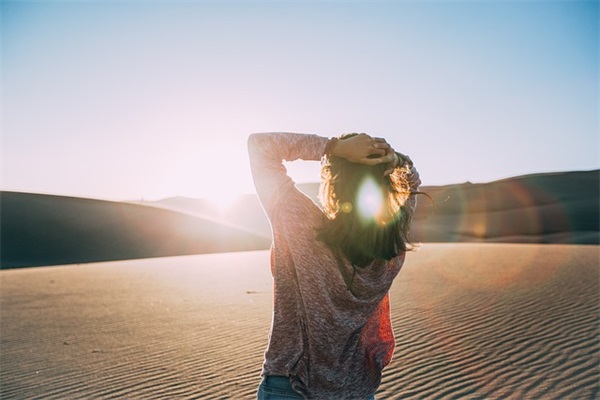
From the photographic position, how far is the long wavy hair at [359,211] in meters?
1.51

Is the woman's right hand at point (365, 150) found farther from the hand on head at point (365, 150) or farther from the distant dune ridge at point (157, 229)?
the distant dune ridge at point (157, 229)

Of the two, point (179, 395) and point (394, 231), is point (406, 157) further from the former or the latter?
point (179, 395)

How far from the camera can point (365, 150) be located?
4.83ft

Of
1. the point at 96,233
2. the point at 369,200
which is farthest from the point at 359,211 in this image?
the point at 96,233

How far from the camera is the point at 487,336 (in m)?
7.94

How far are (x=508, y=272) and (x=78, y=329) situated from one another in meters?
11.5

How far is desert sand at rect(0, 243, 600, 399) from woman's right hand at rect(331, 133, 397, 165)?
15.5ft

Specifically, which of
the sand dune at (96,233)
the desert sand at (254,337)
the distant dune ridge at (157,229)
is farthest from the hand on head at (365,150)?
the sand dune at (96,233)

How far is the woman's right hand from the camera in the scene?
148 centimetres

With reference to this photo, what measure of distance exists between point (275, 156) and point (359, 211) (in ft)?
1.31

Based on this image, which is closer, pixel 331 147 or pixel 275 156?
pixel 331 147

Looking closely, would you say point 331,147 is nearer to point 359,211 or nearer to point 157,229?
point 359,211

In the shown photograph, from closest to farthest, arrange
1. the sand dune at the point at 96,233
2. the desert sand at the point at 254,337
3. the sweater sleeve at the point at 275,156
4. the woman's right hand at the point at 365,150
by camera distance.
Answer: the woman's right hand at the point at 365,150 < the sweater sleeve at the point at 275,156 < the desert sand at the point at 254,337 < the sand dune at the point at 96,233

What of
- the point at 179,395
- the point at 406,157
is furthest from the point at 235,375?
the point at 406,157
